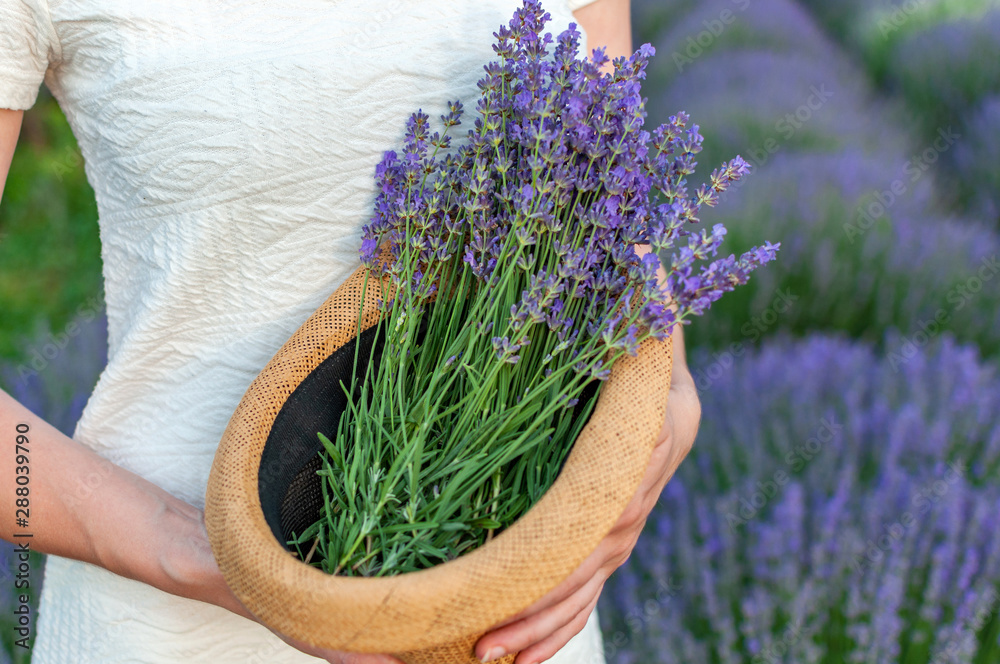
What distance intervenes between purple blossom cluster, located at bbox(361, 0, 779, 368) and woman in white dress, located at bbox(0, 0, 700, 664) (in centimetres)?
12

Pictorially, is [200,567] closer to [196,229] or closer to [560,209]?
[196,229]

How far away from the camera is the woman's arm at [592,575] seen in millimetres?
610

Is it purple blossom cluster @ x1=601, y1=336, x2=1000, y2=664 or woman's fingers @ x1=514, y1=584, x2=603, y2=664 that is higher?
woman's fingers @ x1=514, y1=584, x2=603, y2=664

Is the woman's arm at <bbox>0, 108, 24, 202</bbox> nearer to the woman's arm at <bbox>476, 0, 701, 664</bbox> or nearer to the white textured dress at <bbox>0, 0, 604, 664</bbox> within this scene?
the white textured dress at <bbox>0, 0, 604, 664</bbox>

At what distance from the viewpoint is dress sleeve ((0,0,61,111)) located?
27.8 inches

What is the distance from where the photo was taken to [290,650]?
3.01 ft

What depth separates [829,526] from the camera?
1.47m

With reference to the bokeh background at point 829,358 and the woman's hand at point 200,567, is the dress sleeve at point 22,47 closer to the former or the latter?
the woman's hand at point 200,567

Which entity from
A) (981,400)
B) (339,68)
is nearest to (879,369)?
(981,400)

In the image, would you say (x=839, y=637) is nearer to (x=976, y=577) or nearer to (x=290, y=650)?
(x=976, y=577)

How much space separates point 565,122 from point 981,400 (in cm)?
143

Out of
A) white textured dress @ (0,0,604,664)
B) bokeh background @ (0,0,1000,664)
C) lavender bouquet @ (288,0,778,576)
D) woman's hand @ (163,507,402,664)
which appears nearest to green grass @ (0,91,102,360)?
bokeh background @ (0,0,1000,664)

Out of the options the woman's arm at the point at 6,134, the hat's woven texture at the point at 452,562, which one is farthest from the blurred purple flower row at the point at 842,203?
the woman's arm at the point at 6,134

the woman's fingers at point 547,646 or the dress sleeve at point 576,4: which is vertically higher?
the dress sleeve at point 576,4
